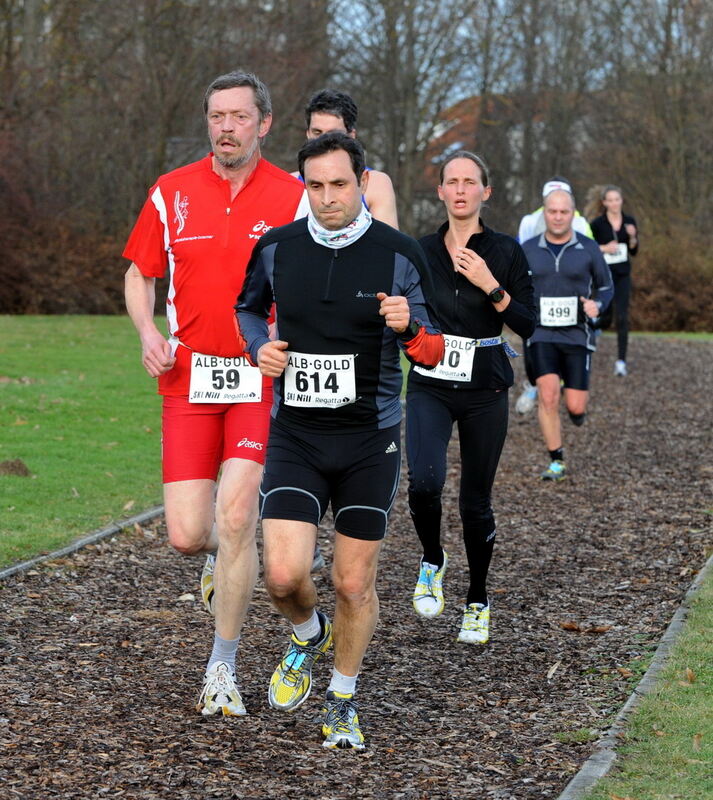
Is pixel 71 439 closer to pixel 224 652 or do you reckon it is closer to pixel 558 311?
pixel 558 311

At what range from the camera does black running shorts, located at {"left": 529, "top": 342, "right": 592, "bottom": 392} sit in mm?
10430

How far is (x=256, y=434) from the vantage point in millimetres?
5160

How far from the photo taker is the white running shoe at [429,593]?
6395 millimetres

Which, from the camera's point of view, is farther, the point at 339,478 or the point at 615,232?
the point at 615,232

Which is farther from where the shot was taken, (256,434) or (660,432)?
(660,432)

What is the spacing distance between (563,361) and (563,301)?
1.90ft

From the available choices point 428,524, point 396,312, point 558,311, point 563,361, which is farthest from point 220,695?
point 563,361

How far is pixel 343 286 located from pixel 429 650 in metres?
2.19

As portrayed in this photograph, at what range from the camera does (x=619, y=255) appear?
57.4 feet

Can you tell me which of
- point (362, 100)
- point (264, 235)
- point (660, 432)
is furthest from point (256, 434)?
point (362, 100)

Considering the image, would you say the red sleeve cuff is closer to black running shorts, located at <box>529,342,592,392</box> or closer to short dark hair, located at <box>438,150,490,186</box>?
short dark hair, located at <box>438,150,490,186</box>

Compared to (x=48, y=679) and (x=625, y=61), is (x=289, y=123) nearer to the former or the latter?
(x=625, y=61)

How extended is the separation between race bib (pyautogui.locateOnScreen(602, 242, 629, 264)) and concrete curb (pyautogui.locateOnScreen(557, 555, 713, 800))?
1121cm

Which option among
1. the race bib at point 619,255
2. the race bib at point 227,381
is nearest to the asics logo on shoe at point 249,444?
the race bib at point 227,381
